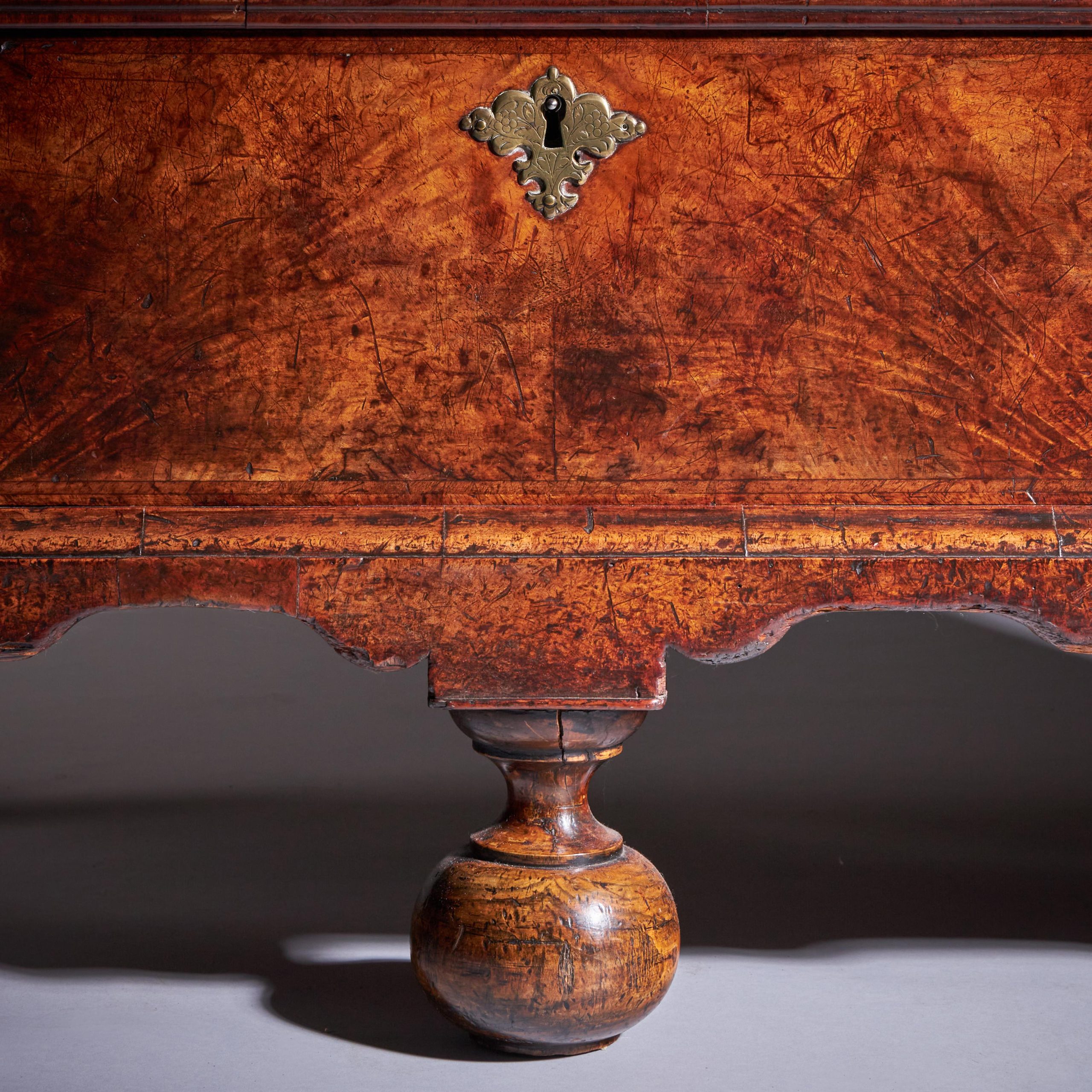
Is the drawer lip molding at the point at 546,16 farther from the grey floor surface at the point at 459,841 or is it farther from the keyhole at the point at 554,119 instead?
the grey floor surface at the point at 459,841

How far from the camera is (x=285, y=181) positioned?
143cm

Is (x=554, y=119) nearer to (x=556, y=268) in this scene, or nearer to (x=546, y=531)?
(x=556, y=268)

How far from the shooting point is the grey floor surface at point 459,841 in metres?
1.72

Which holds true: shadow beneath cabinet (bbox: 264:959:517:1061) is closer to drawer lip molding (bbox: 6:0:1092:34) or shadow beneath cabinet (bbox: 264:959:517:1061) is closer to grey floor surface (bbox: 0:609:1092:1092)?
grey floor surface (bbox: 0:609:1092:1092)

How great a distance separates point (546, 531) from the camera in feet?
4.74

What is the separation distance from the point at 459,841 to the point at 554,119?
5.26ft

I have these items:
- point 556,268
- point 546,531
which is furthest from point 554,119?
point 546,531

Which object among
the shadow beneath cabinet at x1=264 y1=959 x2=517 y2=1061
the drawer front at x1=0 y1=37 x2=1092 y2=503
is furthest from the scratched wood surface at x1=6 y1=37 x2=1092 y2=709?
the shadow beneath cabinet at x1=264 y1=959 x2=517 y2=1061

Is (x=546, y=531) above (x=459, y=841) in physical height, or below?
above

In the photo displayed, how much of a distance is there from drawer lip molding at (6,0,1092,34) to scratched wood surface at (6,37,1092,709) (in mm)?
18

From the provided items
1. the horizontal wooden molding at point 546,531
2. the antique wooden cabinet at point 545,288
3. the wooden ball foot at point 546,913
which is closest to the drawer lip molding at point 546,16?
the antique wooden cabinet at point 545,288

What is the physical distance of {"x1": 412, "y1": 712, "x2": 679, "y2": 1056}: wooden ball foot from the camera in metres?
1.57

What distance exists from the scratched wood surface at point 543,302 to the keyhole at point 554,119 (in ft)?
0.09

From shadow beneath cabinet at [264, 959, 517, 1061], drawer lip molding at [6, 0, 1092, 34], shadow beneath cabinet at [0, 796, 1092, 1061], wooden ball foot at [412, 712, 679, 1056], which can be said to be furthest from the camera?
shadow beneath cabinet at [0, 796, 1092, 1061]
